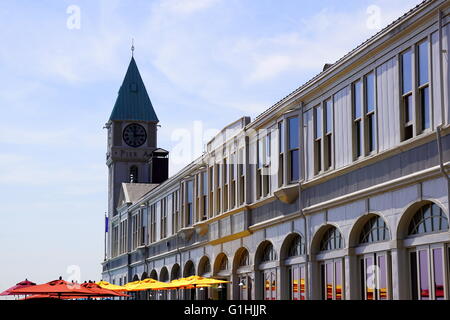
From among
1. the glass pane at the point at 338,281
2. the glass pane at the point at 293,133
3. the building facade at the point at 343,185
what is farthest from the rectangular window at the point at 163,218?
the glass pane at the point at 338,281

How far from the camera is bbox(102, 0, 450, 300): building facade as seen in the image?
2197 cm

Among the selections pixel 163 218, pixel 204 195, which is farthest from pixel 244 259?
pixel 163 218

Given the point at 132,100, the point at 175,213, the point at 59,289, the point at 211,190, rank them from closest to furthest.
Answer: the point at 59,289 < the point at 211,190 < the point at 175,213 < the point at 132,100

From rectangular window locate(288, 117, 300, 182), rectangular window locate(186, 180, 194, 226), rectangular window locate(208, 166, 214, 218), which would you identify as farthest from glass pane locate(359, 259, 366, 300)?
rectangular window locate(186, 180, 194, 226)

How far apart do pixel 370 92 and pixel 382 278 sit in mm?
5606

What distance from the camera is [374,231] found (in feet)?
83.5

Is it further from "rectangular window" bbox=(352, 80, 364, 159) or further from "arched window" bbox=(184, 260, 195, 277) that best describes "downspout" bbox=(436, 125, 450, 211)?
"arched window" bbox=(184, 260, 195, 277)

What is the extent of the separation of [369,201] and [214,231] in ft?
58.0

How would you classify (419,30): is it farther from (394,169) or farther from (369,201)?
(369,201)

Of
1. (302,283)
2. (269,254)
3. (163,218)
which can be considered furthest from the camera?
(163,218)

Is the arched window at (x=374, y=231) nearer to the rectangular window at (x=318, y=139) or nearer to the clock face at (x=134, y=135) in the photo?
the rectangular window at (x=318, y=139)

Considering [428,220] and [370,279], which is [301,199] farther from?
[428,220]
